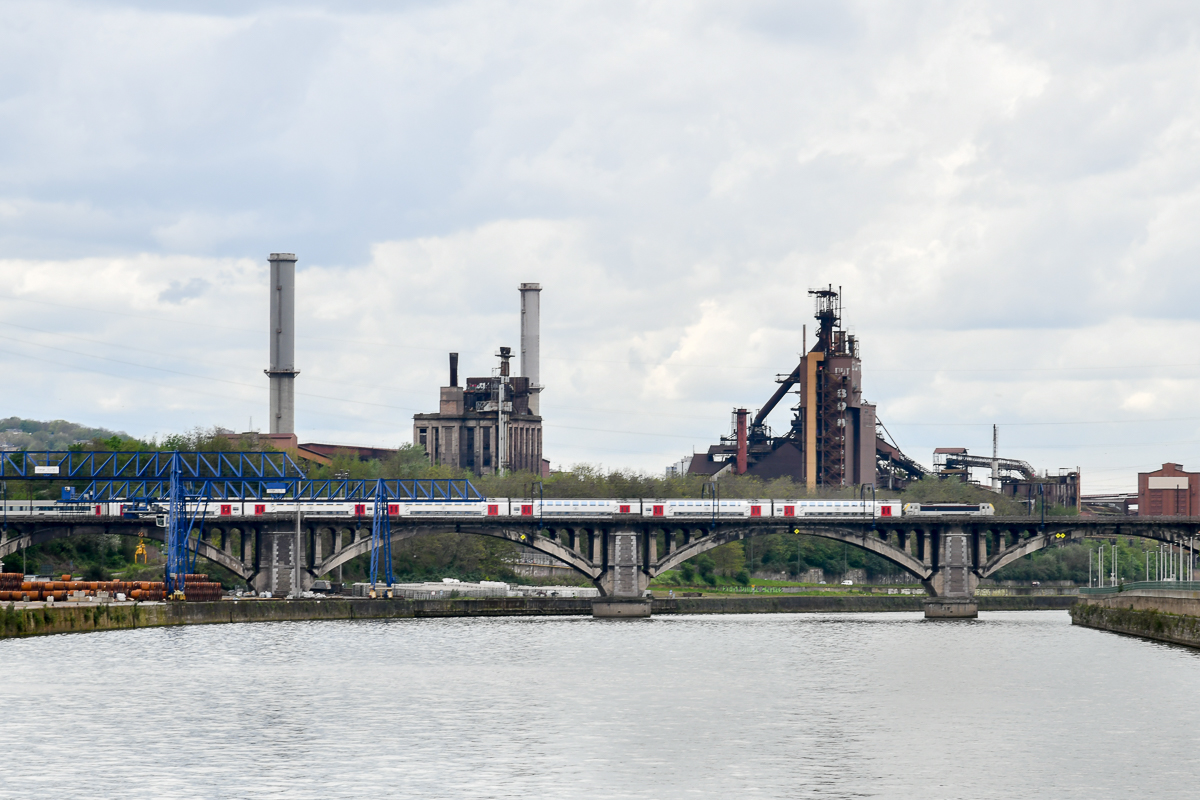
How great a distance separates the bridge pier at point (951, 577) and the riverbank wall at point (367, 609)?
11502 millimetres

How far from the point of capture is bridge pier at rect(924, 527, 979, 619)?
149 metres

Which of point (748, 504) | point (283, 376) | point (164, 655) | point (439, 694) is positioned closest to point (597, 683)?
point (439, 694)

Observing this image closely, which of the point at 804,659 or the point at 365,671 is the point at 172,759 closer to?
the point at 365,671

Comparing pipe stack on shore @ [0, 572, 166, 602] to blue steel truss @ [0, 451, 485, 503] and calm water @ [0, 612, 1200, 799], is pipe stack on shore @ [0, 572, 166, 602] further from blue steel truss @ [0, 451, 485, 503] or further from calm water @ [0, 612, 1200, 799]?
blue steel truss @ [0, 451, 485, 503]

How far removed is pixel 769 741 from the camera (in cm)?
5178

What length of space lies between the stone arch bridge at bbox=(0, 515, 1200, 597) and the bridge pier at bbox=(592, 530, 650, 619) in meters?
0.09

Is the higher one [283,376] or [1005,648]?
[283,376]

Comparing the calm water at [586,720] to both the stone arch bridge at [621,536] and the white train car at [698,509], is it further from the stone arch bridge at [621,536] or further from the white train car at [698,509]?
the white train car at [698,509]

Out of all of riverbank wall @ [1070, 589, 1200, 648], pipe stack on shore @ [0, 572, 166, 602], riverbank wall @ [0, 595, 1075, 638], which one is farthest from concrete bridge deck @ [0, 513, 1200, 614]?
riverbank wall @ [1070, 589, 1200, 648]

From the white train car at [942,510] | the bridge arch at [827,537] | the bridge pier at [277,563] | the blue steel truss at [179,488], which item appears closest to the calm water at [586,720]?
the blue steel truss at [179,488]

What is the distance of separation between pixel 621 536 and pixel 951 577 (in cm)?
3083

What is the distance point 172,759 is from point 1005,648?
212 ft

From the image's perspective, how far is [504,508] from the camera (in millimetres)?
142375

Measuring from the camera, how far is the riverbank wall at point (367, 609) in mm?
92375
